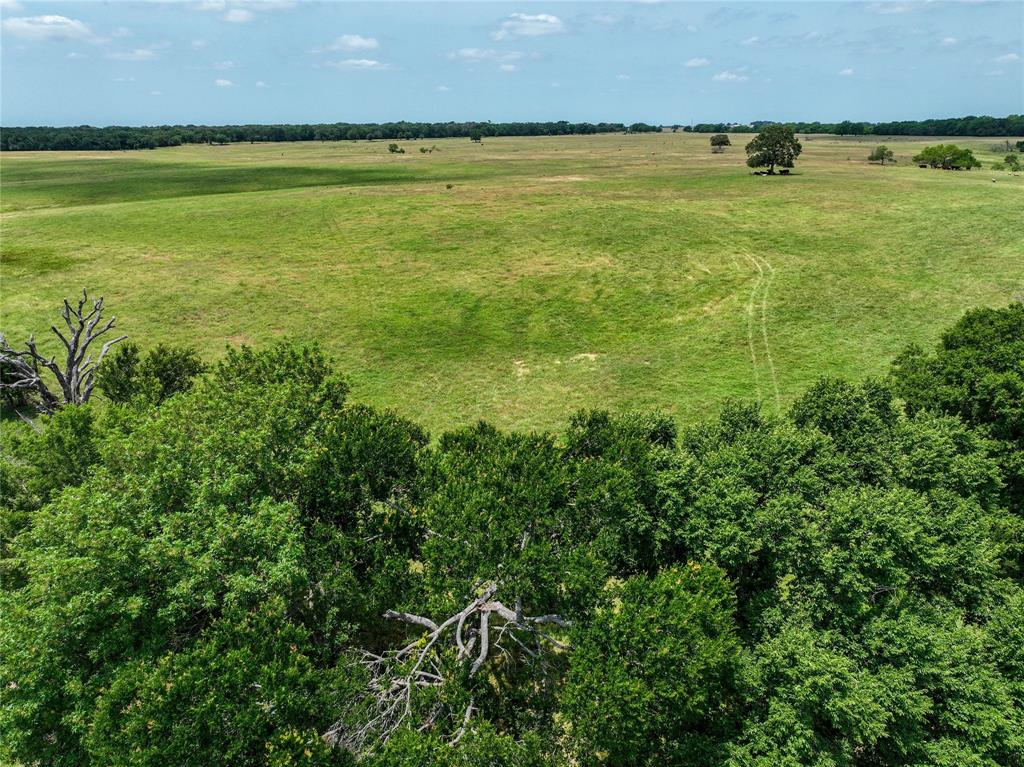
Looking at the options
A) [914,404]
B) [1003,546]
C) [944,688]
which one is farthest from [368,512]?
[914,404]

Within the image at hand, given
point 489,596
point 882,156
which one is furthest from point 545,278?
point 882,156

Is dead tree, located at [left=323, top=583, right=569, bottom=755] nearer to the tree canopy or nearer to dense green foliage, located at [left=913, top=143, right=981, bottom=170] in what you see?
the tree canopy

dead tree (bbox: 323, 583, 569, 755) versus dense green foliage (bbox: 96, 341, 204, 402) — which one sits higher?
dense green foliage (bbox: 96, 341, 204, 402)

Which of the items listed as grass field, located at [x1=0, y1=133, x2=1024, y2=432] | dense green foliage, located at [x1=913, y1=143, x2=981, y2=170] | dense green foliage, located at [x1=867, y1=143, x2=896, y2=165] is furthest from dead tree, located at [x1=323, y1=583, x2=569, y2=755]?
dense green foliage, located at [x1=867, y1=143, x2=896, y2=165]

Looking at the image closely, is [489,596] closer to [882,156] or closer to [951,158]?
[951,158]

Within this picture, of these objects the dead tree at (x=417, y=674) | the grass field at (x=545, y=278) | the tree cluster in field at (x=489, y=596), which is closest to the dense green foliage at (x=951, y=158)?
the grass field at (x=545, y=278)

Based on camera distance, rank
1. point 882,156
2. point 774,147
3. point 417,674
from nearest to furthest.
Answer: point 417,674 → point 774,147 → point 882,156
